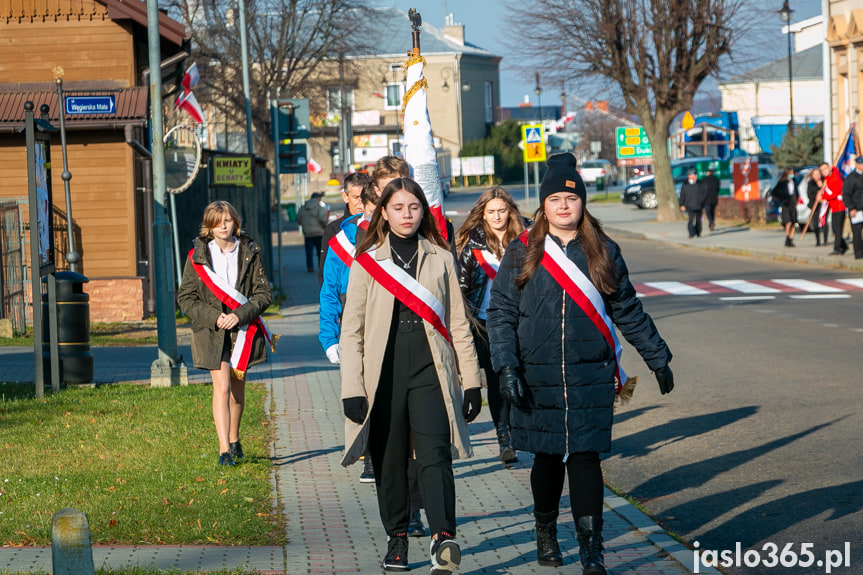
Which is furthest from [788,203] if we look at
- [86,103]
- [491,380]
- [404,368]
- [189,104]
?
[404,368]

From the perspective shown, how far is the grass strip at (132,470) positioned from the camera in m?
5.98

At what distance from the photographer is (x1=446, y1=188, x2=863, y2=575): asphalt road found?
621cm

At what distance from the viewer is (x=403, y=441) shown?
534cm

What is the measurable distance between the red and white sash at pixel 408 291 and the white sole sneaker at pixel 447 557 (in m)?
0.95

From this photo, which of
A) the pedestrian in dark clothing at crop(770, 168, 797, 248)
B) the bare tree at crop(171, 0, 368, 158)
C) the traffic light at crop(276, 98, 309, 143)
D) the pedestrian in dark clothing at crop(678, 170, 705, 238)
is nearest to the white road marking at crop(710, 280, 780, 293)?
the pedestrian in dark clothing at crop(770, 168, 797, 248)

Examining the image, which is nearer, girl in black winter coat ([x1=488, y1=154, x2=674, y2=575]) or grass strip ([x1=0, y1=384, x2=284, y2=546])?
girl in black winter coat ([x1=488, y1=154, x2=674, y2=575])

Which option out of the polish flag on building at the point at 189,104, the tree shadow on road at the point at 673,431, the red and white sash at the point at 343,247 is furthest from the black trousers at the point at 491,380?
the polish flag on building at the point at 189,104

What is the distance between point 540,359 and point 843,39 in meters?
26.2

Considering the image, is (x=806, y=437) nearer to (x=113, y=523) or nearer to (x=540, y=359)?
(x=540, y=359)

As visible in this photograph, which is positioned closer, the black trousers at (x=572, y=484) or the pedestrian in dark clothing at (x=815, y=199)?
the black trousers at (x=572, y=484)

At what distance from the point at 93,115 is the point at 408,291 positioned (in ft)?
44.9

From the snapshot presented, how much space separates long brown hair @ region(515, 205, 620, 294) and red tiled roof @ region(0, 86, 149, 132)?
13.3m

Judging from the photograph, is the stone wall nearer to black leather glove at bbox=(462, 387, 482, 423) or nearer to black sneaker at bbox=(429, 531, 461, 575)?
black leather glove at bbox=(462, 387, 482, 423)

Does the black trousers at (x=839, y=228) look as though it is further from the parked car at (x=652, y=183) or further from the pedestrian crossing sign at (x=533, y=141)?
the parked car at (x=652, y=183)
